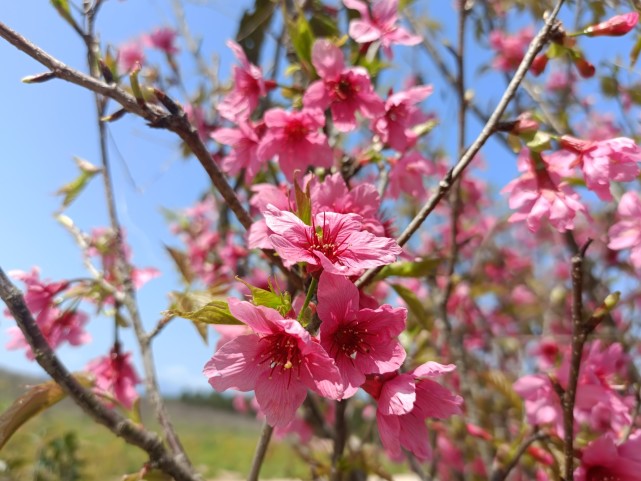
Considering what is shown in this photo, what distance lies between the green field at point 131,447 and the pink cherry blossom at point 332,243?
0.65 m

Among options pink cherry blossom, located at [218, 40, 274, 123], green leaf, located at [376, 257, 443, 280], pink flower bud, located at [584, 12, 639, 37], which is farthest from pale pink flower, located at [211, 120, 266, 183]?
pink flower bud, located at [584, 12, 639, 37]

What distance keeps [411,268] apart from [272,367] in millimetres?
343

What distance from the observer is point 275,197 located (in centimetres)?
93

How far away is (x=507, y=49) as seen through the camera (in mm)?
2686

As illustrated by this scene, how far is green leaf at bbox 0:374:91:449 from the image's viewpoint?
89cm

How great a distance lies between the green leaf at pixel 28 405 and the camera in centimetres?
89

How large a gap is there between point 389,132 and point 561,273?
13.1 feet

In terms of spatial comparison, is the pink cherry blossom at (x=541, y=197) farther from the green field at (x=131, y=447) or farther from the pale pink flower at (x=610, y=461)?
the green field at (x=131, y=447)

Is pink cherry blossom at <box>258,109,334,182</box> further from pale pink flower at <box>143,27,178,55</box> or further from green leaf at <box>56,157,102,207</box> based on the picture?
pale pink flower at <box>143,27,178,55</box>

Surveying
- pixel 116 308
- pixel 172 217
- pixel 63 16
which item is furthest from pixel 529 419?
pixel 172 217

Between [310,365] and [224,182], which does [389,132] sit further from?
[310,365]

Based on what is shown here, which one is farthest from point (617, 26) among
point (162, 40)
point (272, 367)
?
point (162, 40)

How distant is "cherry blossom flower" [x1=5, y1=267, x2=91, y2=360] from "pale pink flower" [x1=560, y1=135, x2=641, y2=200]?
1276 millimetres

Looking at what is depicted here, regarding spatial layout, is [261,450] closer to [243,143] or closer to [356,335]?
[356,335]
